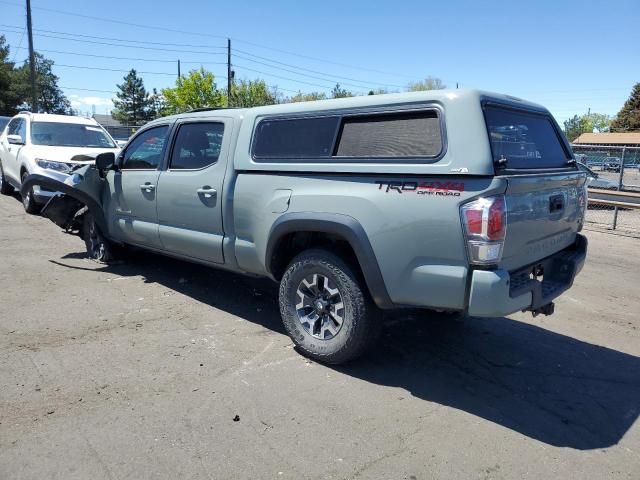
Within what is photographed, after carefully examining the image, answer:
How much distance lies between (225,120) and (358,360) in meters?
2.48

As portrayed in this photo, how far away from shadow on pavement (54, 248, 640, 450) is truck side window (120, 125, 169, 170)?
62.0 inches

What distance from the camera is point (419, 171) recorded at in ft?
10.6

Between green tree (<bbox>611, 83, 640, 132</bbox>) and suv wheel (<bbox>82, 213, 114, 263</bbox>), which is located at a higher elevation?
green tree (<bbox>611, 83, 640, 132</bbox>)

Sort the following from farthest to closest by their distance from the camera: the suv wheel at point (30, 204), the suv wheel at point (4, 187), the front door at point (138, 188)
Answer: the suv wheel at point (4, 187)
the suv wheel at point (30, 204)
the front door at point (138, 188)

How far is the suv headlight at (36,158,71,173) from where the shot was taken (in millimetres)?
8934

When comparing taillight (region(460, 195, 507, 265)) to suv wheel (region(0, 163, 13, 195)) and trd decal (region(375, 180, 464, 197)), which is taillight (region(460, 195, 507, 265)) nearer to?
trd decal (region(375, 180, 464, 197))

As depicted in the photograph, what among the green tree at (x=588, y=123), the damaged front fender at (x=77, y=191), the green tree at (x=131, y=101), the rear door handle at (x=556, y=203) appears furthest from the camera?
the green tree at (x=588, y=123)

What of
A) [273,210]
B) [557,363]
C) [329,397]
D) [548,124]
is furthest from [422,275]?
[548,124]

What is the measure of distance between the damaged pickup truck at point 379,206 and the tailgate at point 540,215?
2cm

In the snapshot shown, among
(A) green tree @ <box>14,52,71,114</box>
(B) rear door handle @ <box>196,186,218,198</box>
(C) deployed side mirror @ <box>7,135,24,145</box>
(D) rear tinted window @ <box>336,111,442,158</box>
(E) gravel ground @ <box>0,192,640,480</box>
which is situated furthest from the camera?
(A) green tree @ <box>14,52,71,114</box>

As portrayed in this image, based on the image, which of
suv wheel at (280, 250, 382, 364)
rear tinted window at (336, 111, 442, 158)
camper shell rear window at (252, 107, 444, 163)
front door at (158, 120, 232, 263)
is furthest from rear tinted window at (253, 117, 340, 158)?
suv wheel at (280, 250, 382, 364)

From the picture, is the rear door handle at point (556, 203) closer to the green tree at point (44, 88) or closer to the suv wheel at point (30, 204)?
the suv wheel at point (30, 204)

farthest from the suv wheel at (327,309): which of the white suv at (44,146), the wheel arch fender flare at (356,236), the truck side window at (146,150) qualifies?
the white suv at (44,146)

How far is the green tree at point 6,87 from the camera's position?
2041 inches
